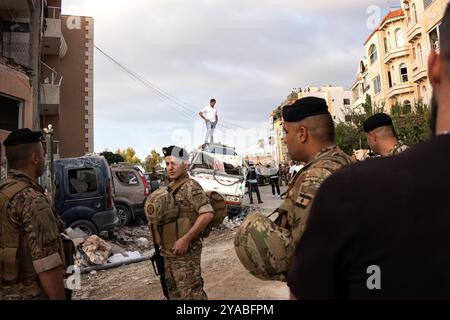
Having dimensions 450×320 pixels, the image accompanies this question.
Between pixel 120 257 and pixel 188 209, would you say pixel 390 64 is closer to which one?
pixel 120 257

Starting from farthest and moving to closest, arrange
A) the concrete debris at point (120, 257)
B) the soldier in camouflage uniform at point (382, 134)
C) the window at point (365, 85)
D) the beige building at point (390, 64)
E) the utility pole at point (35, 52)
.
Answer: the window at point (365, 85) < the beige building at point (390, 64) < the utility pole at point (35, 52) < the concrete debris at point (120, 257) < the soldier in camouflage uniform at point (382, 134)

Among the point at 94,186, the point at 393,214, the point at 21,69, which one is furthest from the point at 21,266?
the point at 21,69

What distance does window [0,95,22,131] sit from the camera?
916 centimetres

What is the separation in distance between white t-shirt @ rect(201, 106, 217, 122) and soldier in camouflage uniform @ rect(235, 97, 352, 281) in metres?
9.68

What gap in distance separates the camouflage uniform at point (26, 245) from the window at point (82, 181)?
240 inches

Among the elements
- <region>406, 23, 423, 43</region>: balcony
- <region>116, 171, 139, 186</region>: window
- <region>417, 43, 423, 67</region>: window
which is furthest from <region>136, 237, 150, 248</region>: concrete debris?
<region>417, 43, 423, 67</region>: window

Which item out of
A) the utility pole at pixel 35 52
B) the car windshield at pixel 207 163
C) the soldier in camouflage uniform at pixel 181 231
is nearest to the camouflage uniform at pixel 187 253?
the soldier in camouflage uniform at pixel 181 231

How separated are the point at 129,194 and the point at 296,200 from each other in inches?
359

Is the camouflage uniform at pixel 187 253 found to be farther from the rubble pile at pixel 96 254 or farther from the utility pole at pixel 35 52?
the utility pole at pixel 35 52

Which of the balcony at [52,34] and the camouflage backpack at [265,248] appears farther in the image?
the balcony at [52,34]

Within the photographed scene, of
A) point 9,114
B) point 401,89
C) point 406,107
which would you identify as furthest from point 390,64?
point 9,114

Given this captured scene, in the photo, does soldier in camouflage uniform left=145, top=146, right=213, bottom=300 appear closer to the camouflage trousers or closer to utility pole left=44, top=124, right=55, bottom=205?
the camouflage trousers

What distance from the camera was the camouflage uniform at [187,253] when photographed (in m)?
2.90
